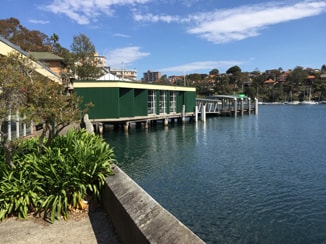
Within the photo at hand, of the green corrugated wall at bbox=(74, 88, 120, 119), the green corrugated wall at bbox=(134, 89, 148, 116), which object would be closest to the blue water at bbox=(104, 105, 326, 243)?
the green corrugated wall at bbox=(74, 88, 120, 119)

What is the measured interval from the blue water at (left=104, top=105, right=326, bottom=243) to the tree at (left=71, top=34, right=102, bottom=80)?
40.1 meters

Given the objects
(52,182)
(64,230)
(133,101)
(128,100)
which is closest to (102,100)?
(128,100)

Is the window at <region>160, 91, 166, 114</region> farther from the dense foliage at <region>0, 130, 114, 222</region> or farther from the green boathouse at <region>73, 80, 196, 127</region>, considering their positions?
the dense foliage at <region>0, 130, 114, 222</region>

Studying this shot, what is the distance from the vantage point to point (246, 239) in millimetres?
8305

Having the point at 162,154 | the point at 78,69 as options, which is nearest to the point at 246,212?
the point at 162,154

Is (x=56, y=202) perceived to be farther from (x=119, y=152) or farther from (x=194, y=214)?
(x=119, y=152)

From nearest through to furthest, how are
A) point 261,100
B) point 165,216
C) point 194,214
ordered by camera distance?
point 165,216 → point 194,214 → point 261,100

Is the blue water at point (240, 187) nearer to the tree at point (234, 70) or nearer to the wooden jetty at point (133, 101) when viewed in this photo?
the wooden jetty at point (133, 101)

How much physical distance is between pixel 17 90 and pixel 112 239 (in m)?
3.99

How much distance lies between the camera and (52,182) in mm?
6367

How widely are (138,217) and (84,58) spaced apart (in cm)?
6149

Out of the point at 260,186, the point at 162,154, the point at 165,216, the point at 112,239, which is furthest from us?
the point at 162,154

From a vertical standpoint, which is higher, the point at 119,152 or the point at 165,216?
the point at 165,216

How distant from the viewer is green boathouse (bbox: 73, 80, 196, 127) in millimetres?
31633
